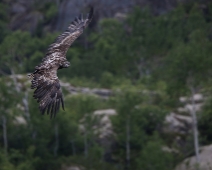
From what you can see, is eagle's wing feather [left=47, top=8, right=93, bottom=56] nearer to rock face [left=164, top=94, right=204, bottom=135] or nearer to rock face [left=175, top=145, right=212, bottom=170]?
rock face [left=175, top=145, right=212, bottom=170]

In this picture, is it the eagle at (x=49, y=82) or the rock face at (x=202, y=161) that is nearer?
the eagle at (x=49, y=82)

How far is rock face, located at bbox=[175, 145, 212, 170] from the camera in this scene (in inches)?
2542

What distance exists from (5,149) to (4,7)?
76.4m

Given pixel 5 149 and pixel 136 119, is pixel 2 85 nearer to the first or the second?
pixel 5 149

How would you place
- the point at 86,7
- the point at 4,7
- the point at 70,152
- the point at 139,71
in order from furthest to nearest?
the point at 4,7 < the point at 86,7 < the point at 139,71 < the point at 70,152

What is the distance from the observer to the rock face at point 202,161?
6456cm

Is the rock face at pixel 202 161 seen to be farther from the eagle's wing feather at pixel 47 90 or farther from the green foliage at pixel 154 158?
the eagle's wing feather at pixel 47 90

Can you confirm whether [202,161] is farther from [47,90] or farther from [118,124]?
[47,90]

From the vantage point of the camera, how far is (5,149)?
70.5 metres

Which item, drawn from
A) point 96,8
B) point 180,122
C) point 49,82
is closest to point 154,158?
point 180,122

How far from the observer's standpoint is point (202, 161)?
6700 centimetres

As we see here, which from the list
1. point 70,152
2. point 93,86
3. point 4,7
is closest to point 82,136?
point 70,152

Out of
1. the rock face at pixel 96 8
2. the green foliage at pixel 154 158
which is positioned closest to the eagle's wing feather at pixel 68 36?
the green foliage at pixel 154 158

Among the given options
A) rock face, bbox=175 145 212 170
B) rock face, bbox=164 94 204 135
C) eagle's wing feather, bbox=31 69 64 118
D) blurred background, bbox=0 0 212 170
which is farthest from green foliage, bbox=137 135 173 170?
eagle's wing feather, bbox=31 69 64 118
